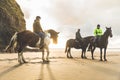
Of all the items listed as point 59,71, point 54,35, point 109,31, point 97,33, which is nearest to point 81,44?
point 97,33

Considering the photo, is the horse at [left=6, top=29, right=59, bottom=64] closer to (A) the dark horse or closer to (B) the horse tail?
(B) the horse tail

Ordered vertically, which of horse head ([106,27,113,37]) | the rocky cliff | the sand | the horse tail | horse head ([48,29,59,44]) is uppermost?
the rocky cliff

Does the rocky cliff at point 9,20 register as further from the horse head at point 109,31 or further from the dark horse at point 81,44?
the horse head at point 109,31

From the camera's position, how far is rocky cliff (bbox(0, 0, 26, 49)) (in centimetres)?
6919

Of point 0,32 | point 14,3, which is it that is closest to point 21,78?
point 0,32

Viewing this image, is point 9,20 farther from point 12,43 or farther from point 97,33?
point 12,43

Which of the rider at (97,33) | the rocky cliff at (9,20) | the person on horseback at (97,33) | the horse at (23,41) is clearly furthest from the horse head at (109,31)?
the rocky cliff at (9,20)

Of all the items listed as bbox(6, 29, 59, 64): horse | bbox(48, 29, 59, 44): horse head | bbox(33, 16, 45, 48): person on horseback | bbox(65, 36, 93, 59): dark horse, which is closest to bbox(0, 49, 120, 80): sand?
bbox(6, 29, 59, 64): horse

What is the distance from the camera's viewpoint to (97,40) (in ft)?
103

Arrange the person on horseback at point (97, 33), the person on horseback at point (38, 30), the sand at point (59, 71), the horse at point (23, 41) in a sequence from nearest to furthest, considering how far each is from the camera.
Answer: the sand at point (59, 71) < the horse at point (23, 41) < the person on horseback at point (38, 30) < the person on horseback at point (97, 33)

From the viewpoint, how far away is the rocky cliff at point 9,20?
69.2 metres

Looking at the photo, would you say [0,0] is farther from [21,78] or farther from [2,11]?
[21,78]

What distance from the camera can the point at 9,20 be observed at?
74.1 meters

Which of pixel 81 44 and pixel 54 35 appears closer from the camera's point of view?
pixel 54 35
